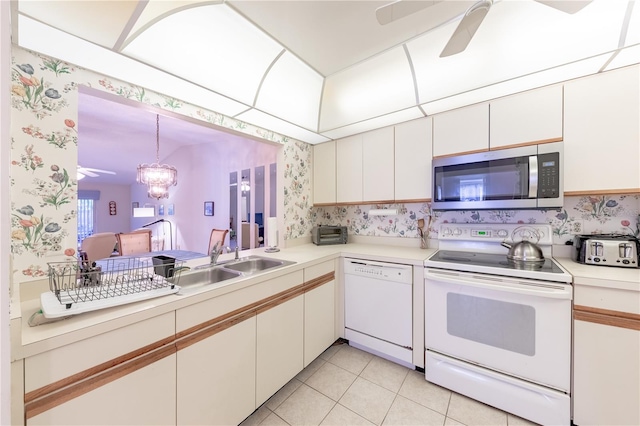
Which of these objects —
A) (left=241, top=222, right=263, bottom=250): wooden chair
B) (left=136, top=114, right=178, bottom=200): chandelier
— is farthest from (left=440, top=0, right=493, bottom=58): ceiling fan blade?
(left=136, top=114, right=178, bottom=200): chandelier

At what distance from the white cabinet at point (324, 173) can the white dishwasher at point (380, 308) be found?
0.87m

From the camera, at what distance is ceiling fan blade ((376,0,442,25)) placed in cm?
102

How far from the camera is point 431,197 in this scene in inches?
81.7

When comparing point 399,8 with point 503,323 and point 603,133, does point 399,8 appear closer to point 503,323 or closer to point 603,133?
point 603,133

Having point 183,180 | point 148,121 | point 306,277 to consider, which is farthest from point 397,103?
point 183,180

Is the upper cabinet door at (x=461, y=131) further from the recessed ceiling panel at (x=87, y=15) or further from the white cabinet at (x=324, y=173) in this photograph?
the recessed ceiling panel at (x=87, y=15)

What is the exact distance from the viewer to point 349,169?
263 centimetres

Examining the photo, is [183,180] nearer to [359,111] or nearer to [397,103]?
[359,111]

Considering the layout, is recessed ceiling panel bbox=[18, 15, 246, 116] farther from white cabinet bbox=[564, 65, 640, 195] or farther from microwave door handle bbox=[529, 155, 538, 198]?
white cabinet bbox=[564, 65, 640, 195]

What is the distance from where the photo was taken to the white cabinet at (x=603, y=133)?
145 centimetres

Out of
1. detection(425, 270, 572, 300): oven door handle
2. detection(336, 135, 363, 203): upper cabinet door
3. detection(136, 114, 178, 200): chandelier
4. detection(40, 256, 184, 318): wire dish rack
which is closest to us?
detection(40, 256, 184, 318): wire dish rack

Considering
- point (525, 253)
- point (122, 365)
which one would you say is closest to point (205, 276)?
point (122, 365)

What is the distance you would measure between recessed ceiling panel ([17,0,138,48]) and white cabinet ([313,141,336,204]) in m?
1.98

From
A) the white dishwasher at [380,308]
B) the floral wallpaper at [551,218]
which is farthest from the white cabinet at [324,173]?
the white dishwasher at [380,308]
